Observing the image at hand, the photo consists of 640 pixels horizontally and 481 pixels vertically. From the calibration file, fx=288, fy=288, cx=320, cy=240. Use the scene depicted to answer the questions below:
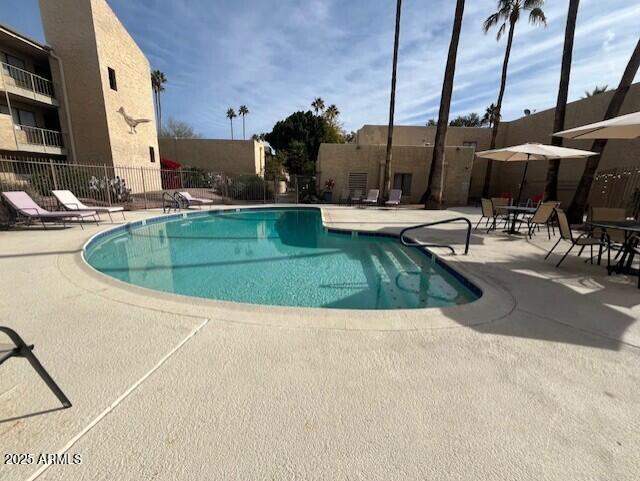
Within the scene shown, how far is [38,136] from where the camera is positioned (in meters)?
14.6

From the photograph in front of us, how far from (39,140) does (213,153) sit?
12108 millimetres

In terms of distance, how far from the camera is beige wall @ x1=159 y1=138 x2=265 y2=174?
2506cm

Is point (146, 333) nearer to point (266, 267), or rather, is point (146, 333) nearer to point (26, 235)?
point (266, 267)

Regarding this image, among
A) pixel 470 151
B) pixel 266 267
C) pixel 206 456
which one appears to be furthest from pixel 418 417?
pixel 470 151

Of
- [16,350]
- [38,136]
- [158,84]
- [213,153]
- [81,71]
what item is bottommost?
[16,350]

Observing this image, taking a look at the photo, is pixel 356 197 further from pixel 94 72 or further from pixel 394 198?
pixel 94 72

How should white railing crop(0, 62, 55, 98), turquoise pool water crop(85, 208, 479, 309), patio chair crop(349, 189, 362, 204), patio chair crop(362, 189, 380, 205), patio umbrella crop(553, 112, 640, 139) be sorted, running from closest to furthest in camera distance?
1. patio umbrella crop(553, 112, 640, 139)
2. turquoise pool water crop(85, 208, 479, 309)
3. white railing crop(0, 62, 55, 98)
4. patio chair crop(362, 189, 380, 205)
5. patio chair crop(349, 189, 362, 204)

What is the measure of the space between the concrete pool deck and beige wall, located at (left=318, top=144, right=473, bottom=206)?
1392 centimetres

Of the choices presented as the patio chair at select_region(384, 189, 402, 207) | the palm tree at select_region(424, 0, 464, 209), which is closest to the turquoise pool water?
the patio chair at select_region(384, 189, 402, 207)

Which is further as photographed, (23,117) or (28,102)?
(23,117)

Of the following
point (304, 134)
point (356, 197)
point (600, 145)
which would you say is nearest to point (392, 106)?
point (356, 197)

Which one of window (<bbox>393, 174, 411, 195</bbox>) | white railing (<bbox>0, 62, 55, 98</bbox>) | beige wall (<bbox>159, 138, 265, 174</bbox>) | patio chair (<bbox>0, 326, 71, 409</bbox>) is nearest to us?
patio chair (<bbox>0, 326, 71, 409</bbox>)

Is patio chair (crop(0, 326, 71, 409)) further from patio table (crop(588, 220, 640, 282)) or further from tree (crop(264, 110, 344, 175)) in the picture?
tree (crop(264, 110, 344, 175))

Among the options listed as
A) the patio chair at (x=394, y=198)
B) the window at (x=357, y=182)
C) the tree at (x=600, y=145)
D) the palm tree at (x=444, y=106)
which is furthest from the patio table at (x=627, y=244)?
the window at (x=357, y=182)
